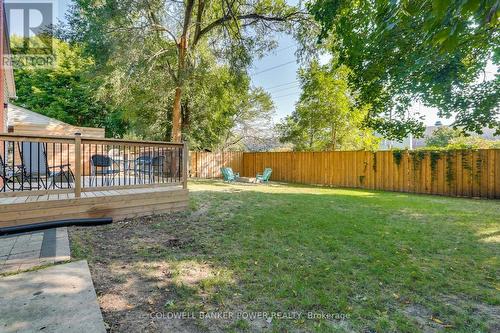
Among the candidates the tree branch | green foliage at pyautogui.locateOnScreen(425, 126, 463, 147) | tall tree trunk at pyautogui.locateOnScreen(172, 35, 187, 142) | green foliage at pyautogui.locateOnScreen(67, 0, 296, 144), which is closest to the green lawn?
tall tree trunk at pyautogui.locateOnScreen(172, 35, 187, 142)

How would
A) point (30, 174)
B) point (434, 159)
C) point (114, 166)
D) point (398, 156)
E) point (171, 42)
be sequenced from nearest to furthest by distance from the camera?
point (30, 174), point (114, 166), point (434, 159), point (398, 156), point (171, 42)

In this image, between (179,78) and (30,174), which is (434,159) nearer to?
(179,78)

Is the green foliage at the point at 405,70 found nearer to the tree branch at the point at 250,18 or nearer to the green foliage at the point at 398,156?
the green foliage at the point at 398,156

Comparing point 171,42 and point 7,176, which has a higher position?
point 171,42

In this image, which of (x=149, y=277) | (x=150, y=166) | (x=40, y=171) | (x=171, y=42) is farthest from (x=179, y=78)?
(x=149, y=277)

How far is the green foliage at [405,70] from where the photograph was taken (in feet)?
18.2

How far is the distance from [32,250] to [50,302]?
1.46 metres

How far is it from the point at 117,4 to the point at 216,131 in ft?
34.8

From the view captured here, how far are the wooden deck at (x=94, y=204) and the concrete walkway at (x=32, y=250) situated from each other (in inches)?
14.1

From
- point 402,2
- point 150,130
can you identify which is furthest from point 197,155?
point 402,2

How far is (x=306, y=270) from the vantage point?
2.87 meters

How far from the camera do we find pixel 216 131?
Answer: 60.5 ft

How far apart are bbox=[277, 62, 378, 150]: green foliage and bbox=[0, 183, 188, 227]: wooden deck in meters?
10.7

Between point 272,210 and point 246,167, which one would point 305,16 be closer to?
point 272,210
